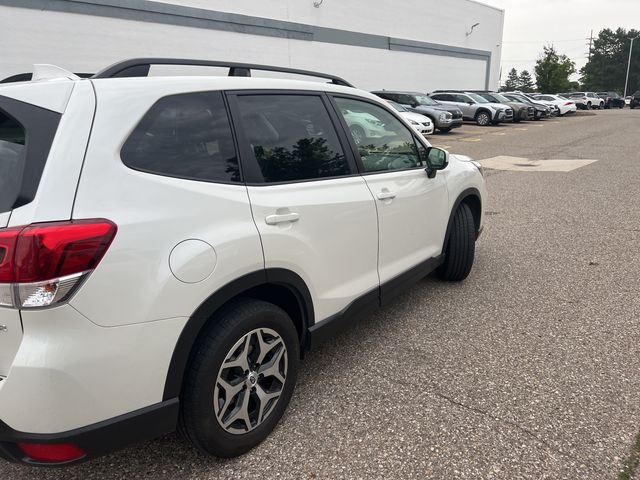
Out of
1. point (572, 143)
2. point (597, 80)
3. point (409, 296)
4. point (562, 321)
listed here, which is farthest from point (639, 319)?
point (597, 80)

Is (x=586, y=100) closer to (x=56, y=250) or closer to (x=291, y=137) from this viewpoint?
(x=291, y=137)

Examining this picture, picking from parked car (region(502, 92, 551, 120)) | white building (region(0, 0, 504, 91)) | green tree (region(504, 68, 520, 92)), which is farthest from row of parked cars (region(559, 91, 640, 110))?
green tree (region(504, 68, 520, 92))

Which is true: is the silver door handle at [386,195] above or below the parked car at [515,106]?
below

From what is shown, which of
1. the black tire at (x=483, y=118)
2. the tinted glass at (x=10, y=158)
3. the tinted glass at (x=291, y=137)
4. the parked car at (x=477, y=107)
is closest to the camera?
the tinted glass at (x=10, y=158)

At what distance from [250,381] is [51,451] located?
0.83m

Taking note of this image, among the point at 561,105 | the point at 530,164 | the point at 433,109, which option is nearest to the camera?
the point at 530,164

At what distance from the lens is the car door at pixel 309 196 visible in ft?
7.59

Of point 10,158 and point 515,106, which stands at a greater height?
point 515,106

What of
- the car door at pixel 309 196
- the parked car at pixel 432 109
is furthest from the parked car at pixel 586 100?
the car door at pixel 309 196

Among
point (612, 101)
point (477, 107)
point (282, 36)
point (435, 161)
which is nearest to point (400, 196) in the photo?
point (435, 161)

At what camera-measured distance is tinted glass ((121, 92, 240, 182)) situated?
194cm

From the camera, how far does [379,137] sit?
3.37 meters

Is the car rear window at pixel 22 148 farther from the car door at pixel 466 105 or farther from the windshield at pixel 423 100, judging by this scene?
the car door at pixel 466 105

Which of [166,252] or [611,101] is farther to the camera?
[611,101]
